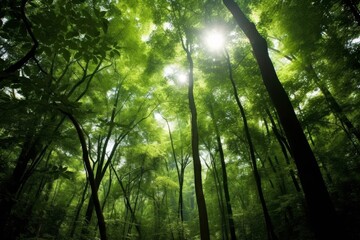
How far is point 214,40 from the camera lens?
10555 millimetres

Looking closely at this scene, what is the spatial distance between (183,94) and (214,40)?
3.91 m

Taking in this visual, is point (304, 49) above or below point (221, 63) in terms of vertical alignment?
below

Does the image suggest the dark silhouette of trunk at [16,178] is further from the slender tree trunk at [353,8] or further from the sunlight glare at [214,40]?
the sunlight glare at [214,40]

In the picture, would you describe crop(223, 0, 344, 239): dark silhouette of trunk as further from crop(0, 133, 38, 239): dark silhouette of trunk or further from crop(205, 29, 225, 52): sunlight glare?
crop(205, 29, 225, 52): sunlight glare

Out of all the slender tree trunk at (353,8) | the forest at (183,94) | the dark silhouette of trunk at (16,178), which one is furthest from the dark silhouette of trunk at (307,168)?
the dark silhouette of trunk at (16,178)

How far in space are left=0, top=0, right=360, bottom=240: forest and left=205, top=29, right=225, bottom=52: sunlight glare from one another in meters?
0.05

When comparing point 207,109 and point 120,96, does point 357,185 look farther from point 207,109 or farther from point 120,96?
point 120,96

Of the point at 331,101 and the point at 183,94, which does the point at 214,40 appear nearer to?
the point at 183,94

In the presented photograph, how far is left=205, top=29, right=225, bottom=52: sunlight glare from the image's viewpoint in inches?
405

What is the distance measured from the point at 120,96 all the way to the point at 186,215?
3176 cm

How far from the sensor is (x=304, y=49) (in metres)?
6.98

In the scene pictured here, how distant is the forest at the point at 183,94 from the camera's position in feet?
6.52

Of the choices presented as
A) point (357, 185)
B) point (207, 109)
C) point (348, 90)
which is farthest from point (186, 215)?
point (348, 90)

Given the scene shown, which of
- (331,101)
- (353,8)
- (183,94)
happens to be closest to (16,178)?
(183,94)
